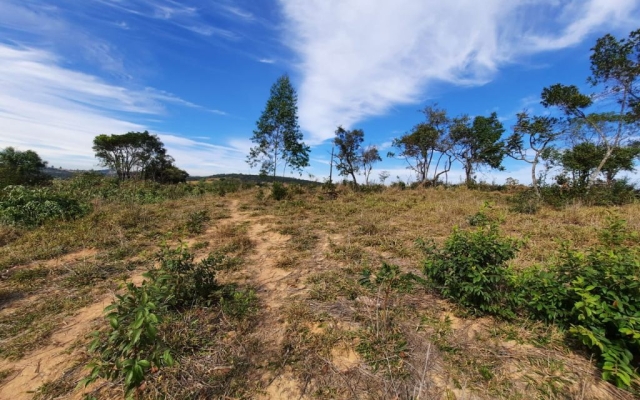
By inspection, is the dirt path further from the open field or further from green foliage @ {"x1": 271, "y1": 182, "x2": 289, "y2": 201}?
green foliage @ {"x1": 271, "y1": 182, "x2": 289, "y2": 201}

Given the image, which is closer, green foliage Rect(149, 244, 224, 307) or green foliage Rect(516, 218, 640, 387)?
green foliage Rect(516, 218, 640, 387)

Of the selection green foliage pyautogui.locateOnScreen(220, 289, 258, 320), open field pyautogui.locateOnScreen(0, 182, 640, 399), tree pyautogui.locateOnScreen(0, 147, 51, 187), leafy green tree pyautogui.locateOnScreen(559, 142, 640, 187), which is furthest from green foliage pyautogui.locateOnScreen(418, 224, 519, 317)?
tree pyautogui.locateOnScreen(0, 147, 51, 187)

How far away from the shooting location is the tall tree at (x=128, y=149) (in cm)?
2464

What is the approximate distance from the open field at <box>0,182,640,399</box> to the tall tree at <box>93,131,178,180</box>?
81.7ft

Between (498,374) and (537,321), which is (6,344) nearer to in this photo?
(498,374)

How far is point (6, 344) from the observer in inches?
88.4

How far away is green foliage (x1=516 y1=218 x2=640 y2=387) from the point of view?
5.27 ft

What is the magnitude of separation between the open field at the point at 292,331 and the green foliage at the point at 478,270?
139mm

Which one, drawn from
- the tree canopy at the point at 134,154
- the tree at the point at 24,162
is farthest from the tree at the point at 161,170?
the tree at the point at 24,162

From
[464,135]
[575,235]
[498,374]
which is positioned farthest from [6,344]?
[464,135]

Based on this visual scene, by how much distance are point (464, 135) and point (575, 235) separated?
505 inches

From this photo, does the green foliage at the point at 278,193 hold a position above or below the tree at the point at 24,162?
below

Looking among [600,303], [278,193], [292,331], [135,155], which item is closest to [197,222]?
[278,193]

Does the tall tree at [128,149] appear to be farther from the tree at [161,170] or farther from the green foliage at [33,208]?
the green foliage at [33,208]
